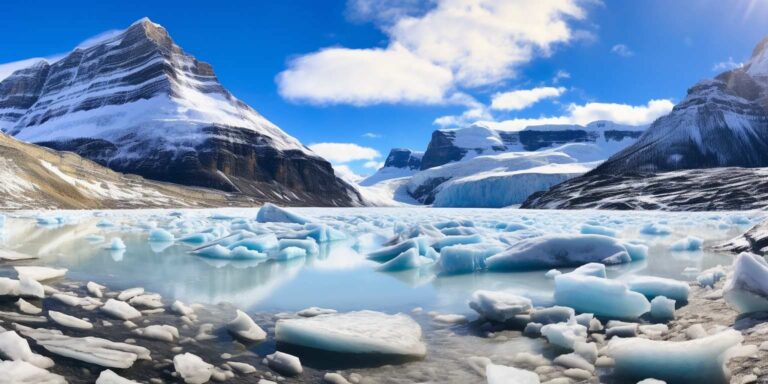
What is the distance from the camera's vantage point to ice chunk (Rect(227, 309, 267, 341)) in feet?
16.4

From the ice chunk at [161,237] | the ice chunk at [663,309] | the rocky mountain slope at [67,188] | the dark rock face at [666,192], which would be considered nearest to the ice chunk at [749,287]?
A: the ice chunk at [663,309]

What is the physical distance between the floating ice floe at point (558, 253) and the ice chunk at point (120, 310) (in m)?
6.61

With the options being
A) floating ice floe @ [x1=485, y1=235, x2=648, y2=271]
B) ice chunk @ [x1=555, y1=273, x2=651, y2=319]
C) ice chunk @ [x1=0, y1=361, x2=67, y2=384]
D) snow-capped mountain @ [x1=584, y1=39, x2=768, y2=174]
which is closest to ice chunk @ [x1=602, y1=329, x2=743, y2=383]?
ice chunk @ [x1=555, y1=273, x2=651, y2=319]

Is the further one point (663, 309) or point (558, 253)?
point (558, 253)

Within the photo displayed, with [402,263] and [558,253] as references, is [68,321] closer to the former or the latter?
[402,263]

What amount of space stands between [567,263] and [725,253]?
17.4 ft

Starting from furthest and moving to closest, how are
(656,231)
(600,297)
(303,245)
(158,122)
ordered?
(158,122)
(656,231)
(303,245)
(600,297)

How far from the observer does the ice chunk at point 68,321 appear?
501 centimetres

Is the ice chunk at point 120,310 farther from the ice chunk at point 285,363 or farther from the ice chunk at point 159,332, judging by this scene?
the ice chunk at point 285,363

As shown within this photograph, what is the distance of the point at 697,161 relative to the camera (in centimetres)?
10019

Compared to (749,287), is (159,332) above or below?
below

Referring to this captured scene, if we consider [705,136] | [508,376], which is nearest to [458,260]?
[508,376]

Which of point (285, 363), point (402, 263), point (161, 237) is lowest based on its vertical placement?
point (285, 363)

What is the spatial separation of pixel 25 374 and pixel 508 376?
352 centimetres
